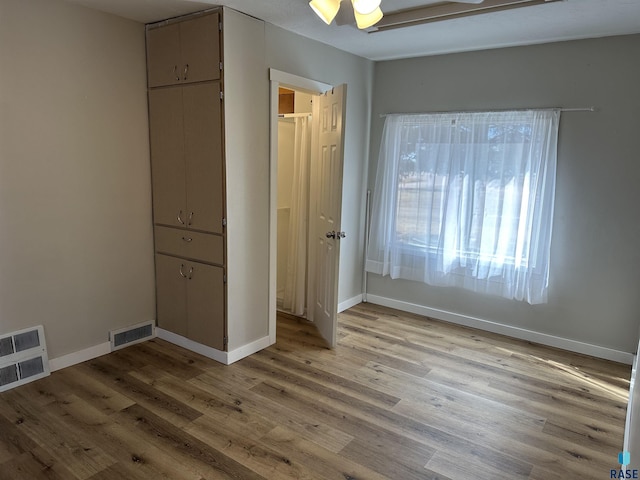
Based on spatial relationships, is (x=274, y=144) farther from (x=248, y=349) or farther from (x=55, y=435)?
(x=55, y=435)

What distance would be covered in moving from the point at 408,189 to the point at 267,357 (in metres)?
2.02

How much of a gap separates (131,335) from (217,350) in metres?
0.75

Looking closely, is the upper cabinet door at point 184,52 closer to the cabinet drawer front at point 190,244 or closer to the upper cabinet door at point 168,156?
the upper cabinet door at point 168,156

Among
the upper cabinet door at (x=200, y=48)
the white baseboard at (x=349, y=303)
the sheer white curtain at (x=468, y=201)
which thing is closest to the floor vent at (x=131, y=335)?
the white baseboard at (x=349, y=303)

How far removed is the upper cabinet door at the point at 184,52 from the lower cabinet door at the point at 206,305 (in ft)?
4.39

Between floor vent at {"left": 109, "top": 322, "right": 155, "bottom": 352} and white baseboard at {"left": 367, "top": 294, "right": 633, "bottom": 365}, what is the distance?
2205mm

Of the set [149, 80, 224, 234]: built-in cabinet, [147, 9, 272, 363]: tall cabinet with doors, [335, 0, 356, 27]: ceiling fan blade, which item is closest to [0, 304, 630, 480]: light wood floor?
[147, 9, 272, 363]: tall cabinet with doors

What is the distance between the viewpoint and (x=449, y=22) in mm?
3072

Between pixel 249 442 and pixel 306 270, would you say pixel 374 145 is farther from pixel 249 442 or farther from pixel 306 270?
Result: pixel 249 442

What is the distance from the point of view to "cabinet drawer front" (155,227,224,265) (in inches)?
125

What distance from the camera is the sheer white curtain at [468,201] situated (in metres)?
3.56

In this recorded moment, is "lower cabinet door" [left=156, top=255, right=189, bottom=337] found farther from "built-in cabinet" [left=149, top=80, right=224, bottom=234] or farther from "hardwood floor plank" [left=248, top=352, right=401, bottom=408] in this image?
"hardwood floor plank" [left=248, top=352, right=401, bottom=408]

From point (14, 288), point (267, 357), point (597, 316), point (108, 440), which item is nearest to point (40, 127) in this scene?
point (14, 288)

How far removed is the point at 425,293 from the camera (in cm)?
434
